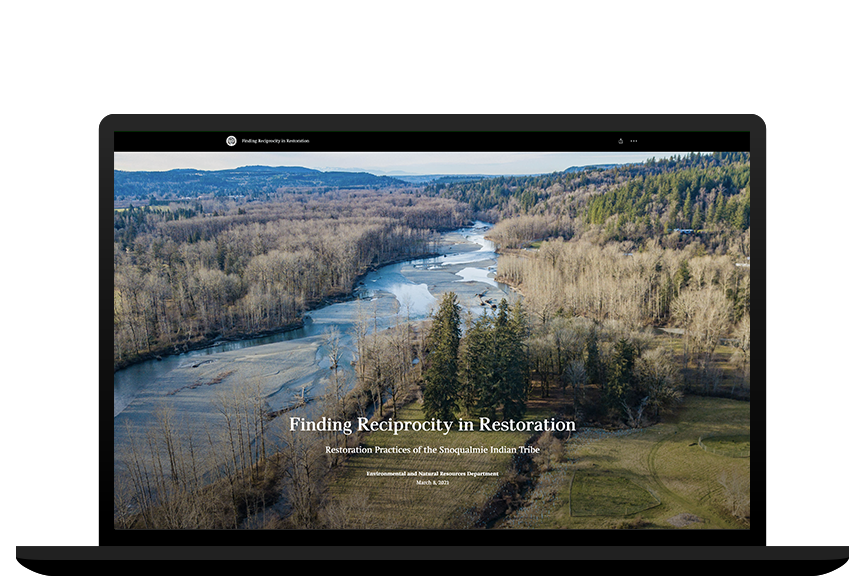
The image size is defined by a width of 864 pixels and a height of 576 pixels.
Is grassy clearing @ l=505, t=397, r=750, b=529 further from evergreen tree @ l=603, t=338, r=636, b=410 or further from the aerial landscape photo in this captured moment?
evergreen tree @ l=603, t=338, r=636, b=410

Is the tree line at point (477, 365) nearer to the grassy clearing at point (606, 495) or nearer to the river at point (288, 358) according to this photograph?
the river at point (288, 358)

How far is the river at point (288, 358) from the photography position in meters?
4.76

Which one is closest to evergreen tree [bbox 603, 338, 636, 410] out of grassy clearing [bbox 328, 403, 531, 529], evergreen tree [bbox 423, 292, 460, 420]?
grassy clearing [bbox 328, 403, 531, 529]

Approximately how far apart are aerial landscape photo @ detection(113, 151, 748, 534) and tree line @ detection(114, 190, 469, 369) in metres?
0.02

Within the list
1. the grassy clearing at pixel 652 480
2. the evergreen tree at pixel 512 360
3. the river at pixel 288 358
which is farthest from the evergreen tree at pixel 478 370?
the grassy clearing at pixel 652 480

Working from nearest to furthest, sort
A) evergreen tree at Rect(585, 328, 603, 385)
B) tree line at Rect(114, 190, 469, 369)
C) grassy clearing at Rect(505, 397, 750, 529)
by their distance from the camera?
1. grassy clearing at Rect(505, 397, 750, 529)
2. tree line at Rect(114, 190, 469, 369)
3. evergreen tree at Rect(585, 328, 603, 385)

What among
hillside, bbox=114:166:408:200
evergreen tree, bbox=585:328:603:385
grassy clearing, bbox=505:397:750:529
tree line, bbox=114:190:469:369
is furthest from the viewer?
evergreen tree, bbox=585:328:603:385

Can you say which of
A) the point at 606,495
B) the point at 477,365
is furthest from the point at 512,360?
the point at 606,495

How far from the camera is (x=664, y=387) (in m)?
5.02

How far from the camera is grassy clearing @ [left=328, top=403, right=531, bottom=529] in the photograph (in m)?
4.60

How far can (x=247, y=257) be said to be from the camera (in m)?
5.48

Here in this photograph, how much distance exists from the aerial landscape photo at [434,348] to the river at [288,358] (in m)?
0.02

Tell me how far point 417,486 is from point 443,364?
1.23 metres
